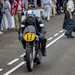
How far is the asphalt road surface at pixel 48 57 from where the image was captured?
12.4 meters

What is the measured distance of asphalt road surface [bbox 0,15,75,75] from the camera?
12352 mm

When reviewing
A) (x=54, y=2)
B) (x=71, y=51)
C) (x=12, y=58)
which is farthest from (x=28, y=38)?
(x=54, y=2)

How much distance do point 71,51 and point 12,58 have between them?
8.50ft

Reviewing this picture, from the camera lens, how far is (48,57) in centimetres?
1495

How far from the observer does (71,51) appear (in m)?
16.4

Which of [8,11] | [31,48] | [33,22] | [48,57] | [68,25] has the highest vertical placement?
[33,22]

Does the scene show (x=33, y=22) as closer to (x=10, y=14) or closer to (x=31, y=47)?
(x=31, y=47)

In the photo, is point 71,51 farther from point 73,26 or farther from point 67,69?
point 73,26

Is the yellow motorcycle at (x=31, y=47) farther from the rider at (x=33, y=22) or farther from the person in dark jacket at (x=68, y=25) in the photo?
the person in dark jacket at (x=68, y=25)

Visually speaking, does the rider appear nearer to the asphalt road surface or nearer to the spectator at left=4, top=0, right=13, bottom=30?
the asphalt road surface

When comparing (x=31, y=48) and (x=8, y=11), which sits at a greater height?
(x=31, y=48)

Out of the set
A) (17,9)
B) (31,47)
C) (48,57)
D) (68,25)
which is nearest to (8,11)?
(17,9)

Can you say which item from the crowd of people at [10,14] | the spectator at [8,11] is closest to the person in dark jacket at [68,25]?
the crowd of people at [10,14]

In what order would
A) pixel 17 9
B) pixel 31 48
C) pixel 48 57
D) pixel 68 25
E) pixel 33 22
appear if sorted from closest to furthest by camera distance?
pixel 31 48, pixel 33 22, pixel 48 57, pixel 68 25, pixel 17 9
